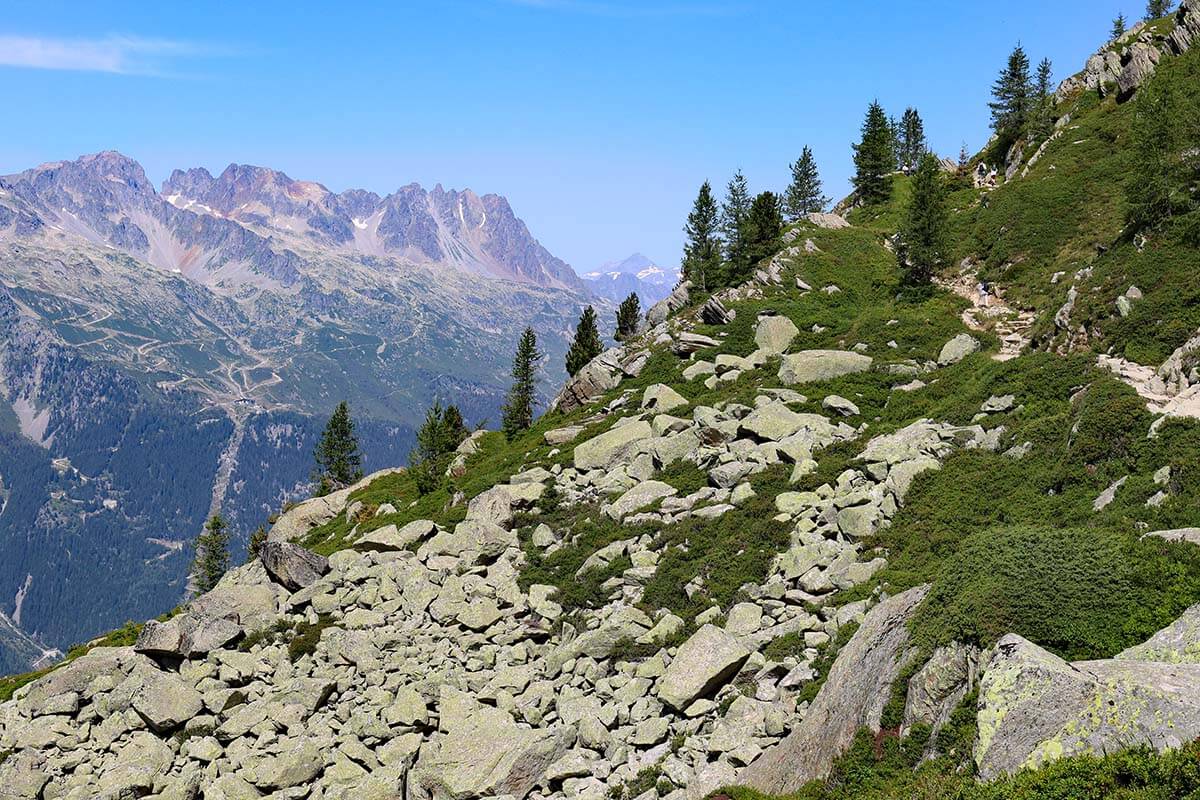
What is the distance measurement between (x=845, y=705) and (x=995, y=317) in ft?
140

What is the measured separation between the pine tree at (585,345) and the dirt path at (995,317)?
130 ft

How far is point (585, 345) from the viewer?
88.3m

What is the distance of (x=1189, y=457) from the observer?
66.6ft

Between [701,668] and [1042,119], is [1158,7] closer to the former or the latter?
[1042,119]

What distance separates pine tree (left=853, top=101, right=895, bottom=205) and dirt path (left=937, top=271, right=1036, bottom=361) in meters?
40.6

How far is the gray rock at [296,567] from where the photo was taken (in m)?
38.9

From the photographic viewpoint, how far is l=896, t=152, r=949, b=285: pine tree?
201 ft

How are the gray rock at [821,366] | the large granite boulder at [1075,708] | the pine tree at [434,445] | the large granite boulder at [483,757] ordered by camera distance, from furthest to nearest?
the pine tree at [434,445] < the gray rock at [821,366] < the large granite boulder at [483,757] < the large granite boulder at [1075,708]

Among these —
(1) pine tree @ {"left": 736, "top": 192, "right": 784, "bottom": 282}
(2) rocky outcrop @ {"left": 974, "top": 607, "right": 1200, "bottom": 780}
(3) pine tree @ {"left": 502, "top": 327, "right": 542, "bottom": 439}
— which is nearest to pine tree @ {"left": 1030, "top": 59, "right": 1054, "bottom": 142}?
(1) pine tree @ {"left": 736, "top": 192, "right": 784, "bottom": 282}

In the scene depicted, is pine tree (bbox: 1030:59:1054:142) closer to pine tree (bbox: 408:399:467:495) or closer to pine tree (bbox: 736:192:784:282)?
pine tree (bbox: 736:192:784:282)

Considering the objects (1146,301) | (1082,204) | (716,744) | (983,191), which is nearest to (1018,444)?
(1146,301)

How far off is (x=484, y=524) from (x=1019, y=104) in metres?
96.9

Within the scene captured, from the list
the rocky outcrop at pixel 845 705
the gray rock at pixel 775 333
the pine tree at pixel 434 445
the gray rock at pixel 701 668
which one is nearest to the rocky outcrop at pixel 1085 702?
the rocky outcrop at pixel 845 705

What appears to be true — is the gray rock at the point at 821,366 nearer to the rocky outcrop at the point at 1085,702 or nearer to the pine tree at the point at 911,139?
the rocky outcrop at the point at 1085,702
